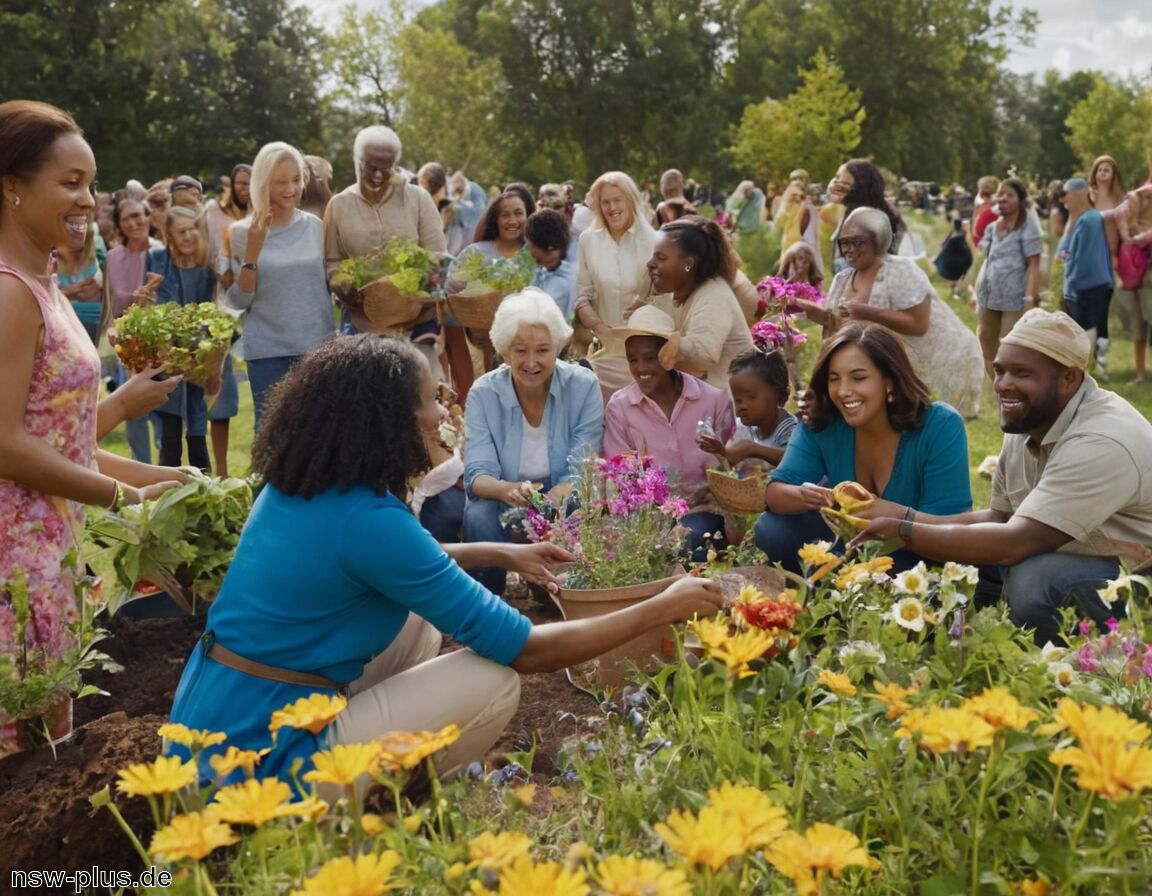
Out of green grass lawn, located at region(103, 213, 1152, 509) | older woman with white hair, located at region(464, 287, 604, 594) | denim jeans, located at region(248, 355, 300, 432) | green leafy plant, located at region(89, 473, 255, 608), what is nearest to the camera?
green leafy plant, located at region(89, 473, 255, 608)

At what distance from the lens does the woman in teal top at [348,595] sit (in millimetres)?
2619

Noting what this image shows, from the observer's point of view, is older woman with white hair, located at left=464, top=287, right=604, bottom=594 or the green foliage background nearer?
older woman with white hair, located at left=464, top=287, right=604, bottom=594

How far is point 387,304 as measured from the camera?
19.2 feet

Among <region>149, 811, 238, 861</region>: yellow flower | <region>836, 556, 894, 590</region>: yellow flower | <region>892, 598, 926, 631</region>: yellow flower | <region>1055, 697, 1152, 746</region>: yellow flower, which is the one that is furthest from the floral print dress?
<region>1055, 697, 1152, 746</region>: yellow flower

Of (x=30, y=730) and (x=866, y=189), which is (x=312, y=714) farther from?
(x=866, y=189)

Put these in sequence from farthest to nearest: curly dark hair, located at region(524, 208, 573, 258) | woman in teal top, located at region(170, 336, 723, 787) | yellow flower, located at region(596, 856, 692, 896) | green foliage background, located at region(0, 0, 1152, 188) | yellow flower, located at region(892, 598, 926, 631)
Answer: green foliage background, located at region(0, 0, 1152, 188)
curly dark hair, located at region(524, 208, 573, 258)
woman in teal top, located at region(170, 336, 723, 787)
yellow flower, located at region(892, 598, 926, 631)
yellow flower, located at region(596, 856, 692, 896)

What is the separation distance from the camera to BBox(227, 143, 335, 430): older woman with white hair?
5.79 metres

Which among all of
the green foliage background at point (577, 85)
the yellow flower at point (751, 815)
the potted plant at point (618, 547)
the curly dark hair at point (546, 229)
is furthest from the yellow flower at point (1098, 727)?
the green foliage background at point (577, 85)

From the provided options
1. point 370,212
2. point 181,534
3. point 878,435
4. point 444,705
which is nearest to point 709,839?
point 444,705

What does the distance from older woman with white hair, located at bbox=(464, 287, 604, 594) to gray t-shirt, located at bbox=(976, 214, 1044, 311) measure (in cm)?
536

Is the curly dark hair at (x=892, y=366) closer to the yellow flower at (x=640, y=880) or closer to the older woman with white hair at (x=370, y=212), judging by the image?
the yellow flower at (x=640, y=880)

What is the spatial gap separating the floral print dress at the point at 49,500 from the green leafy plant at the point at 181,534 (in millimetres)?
449

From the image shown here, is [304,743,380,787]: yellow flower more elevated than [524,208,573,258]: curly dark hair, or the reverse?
[524,208,573,258]: curly dark hair

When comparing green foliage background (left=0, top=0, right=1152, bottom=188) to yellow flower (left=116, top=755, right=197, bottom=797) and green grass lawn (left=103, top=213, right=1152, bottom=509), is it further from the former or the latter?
yellow flower (left=116, top=755, right=197, bottom=797)
